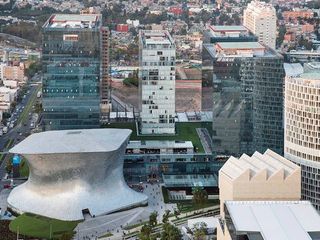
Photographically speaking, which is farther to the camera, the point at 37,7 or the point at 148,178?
the point at 37,7

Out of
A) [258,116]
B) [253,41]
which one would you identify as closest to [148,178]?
[258,116]

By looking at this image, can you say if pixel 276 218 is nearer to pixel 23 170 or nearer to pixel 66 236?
pixel 66 236

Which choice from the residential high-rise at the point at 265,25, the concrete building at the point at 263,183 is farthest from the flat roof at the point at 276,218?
the residential high-rise at the point at 265,25

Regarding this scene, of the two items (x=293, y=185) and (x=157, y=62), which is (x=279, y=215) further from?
(x=157, y=62)

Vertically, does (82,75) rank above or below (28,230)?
above

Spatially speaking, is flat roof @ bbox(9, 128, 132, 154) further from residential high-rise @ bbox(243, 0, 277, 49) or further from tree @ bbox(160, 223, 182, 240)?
residential high-rise @ bbox(243, 0, 277, 49)

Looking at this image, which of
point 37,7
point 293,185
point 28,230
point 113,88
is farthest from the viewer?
point 37,7

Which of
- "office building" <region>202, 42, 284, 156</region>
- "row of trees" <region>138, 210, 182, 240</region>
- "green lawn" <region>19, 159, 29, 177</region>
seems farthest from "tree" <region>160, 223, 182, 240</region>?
"green lawn" <region>19, 159, 29, 177</region>
